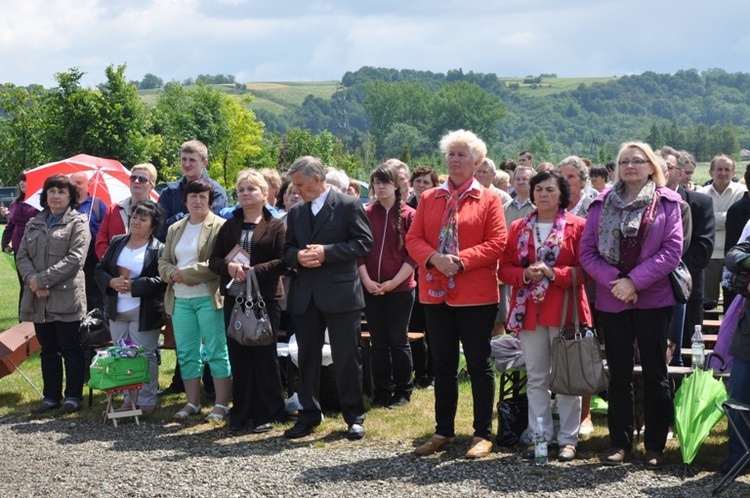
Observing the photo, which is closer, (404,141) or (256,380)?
(256,380)

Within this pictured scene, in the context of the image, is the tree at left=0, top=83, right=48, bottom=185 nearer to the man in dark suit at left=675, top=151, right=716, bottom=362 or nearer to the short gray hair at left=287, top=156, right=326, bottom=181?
the short gray hair at left=287, top=156, right=326, bottom=181

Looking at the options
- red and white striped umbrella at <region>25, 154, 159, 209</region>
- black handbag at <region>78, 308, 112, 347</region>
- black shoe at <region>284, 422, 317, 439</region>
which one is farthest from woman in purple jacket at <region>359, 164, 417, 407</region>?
red and white striped umbrella at <region>25, 154, 159, 209</region>

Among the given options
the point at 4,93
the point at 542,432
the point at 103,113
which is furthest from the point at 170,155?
the point at 542,432

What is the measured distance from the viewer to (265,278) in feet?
24.4

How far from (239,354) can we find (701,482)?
3722mm

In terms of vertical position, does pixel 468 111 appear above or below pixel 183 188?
above

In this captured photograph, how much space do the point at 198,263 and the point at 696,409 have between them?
4055 mm

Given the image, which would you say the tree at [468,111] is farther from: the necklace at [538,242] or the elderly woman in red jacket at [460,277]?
the necklace at [538,242]

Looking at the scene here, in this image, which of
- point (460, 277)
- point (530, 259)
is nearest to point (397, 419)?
point (460, 277)

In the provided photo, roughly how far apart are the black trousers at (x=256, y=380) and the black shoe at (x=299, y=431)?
0.34 meters

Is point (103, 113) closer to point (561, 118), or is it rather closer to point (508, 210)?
point (508, 210)

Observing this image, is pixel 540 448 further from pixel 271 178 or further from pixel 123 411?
pixel 271 178

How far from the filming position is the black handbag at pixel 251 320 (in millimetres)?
7238

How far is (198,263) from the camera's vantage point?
7770 mm
